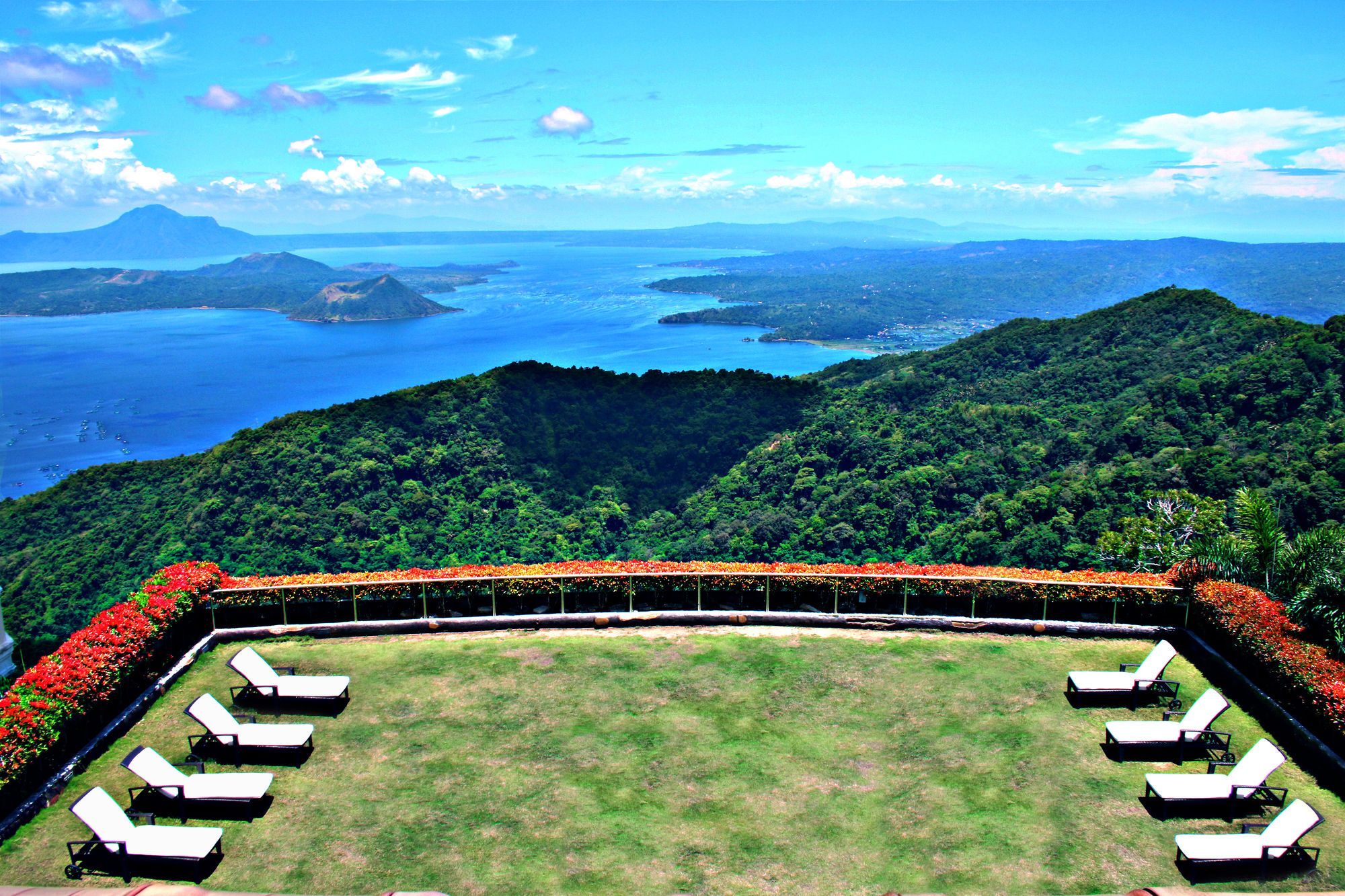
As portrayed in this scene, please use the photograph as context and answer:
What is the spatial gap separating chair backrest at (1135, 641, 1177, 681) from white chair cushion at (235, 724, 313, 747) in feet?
30.9

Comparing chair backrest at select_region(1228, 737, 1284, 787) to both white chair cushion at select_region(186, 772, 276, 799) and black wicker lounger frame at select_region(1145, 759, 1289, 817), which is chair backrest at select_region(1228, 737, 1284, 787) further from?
white chair cushion at select_region(186, 772, 276, 799)

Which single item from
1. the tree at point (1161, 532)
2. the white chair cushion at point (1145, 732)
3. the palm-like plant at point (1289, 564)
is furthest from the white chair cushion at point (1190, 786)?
the tree at point (1161, 532)

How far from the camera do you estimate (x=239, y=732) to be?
826 centimetres

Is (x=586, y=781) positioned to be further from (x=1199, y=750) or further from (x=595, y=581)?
(x=1199, y=750)

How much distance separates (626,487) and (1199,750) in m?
60.4

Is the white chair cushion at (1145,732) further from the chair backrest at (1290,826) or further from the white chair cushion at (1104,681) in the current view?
the chair backrest at (1290,826)

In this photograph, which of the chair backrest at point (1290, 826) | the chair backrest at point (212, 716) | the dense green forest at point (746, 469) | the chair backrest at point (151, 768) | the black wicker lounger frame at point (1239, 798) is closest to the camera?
the chair backrest at point (1290, 826)

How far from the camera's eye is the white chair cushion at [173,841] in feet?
21.2

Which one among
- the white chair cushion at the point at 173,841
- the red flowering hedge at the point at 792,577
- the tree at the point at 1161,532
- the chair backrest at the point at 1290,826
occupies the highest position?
the red flowering hedge at the point at 792,577

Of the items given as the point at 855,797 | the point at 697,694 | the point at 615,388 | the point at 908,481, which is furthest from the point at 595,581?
the point at 615,388

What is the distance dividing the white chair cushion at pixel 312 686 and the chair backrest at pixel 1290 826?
9197mm

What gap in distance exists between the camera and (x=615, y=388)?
269 feet

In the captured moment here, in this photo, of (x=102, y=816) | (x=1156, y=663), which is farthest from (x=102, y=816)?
(x=1156, y=663)

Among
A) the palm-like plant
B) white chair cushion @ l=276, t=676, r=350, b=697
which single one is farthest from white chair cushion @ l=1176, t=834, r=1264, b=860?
white chair cushion @ l=276, t=676, r=350, b=697
